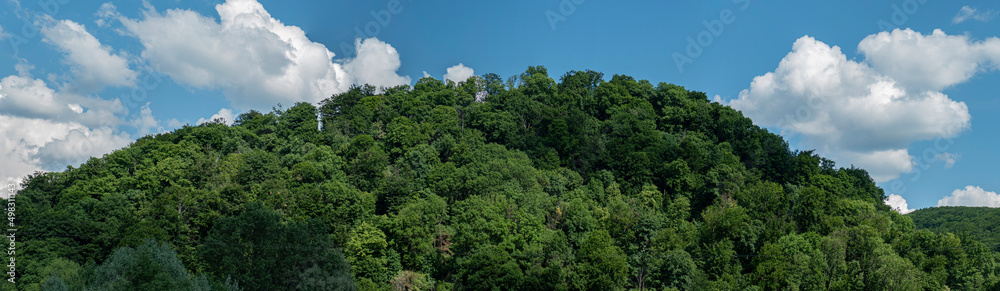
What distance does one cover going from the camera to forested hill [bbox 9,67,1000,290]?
165 feet

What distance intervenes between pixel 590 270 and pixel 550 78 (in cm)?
5629

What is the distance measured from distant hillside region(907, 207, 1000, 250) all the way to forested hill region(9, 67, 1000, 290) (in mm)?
15656

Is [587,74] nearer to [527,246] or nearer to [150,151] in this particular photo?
[527,246]

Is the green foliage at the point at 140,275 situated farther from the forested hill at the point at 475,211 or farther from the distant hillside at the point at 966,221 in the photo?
the distant hillside at the point at 966,221

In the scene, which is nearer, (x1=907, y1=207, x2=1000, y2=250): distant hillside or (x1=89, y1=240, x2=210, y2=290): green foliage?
(x1=89, y1=240, x2=210, y2=290): green foliage

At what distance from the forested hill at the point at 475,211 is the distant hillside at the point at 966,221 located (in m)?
15.7

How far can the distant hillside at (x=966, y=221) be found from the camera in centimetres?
8725

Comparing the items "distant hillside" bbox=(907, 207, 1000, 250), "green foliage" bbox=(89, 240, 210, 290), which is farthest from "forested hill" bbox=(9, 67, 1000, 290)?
A: "distant hillside" bbox=(907, 207, 1000, 250)

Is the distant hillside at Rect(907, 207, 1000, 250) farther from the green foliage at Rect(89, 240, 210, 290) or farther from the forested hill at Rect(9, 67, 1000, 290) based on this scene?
the green foliage at Rect(89, 240, 210, 290)

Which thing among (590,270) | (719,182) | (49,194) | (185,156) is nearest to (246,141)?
(185,156)

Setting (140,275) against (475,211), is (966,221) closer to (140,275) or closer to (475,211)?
(475,211)

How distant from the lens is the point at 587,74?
108062 mm

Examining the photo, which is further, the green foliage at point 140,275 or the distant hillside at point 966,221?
the distant hillside at point 966,221

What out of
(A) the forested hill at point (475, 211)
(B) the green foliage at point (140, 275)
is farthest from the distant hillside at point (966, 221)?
(B) the green foliage at point (140, 275)
